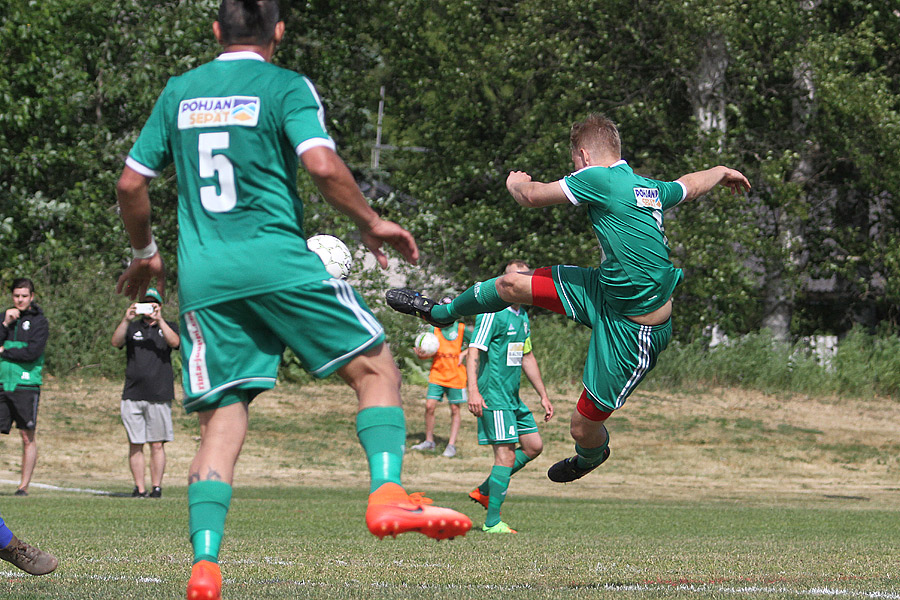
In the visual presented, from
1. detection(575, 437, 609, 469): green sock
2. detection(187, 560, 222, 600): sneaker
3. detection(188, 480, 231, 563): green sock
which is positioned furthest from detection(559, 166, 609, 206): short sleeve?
detection(187, 560, 222, 600): sneaker

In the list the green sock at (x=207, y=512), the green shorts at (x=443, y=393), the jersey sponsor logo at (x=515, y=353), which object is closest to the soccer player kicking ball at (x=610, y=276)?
the green sock at (x=207, y=512)

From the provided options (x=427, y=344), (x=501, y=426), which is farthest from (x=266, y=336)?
(x=427, y=344)

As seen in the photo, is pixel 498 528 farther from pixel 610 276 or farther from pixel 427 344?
pixel 427 344

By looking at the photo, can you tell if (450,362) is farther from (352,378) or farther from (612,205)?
(352,378)

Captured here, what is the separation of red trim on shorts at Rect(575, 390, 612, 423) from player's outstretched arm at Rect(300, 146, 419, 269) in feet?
9.28

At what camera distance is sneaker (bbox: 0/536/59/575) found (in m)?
5.34

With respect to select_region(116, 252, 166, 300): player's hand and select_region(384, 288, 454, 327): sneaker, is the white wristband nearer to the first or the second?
select_region(116, 252, 166, 300): player's hand

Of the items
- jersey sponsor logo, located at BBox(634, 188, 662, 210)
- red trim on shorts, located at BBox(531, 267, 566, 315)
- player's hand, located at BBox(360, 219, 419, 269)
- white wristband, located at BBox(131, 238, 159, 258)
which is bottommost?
red trim on shorts, located at BBox(531, 267, 566, 315)

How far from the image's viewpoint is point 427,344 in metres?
17.0

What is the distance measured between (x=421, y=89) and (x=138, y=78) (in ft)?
26.3

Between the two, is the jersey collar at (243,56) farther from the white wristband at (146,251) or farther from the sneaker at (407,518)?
the sneaker at (407,518)

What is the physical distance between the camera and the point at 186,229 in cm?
418

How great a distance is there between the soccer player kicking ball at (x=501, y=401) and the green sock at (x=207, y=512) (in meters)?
6.00

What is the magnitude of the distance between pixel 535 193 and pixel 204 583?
10.2 ft
